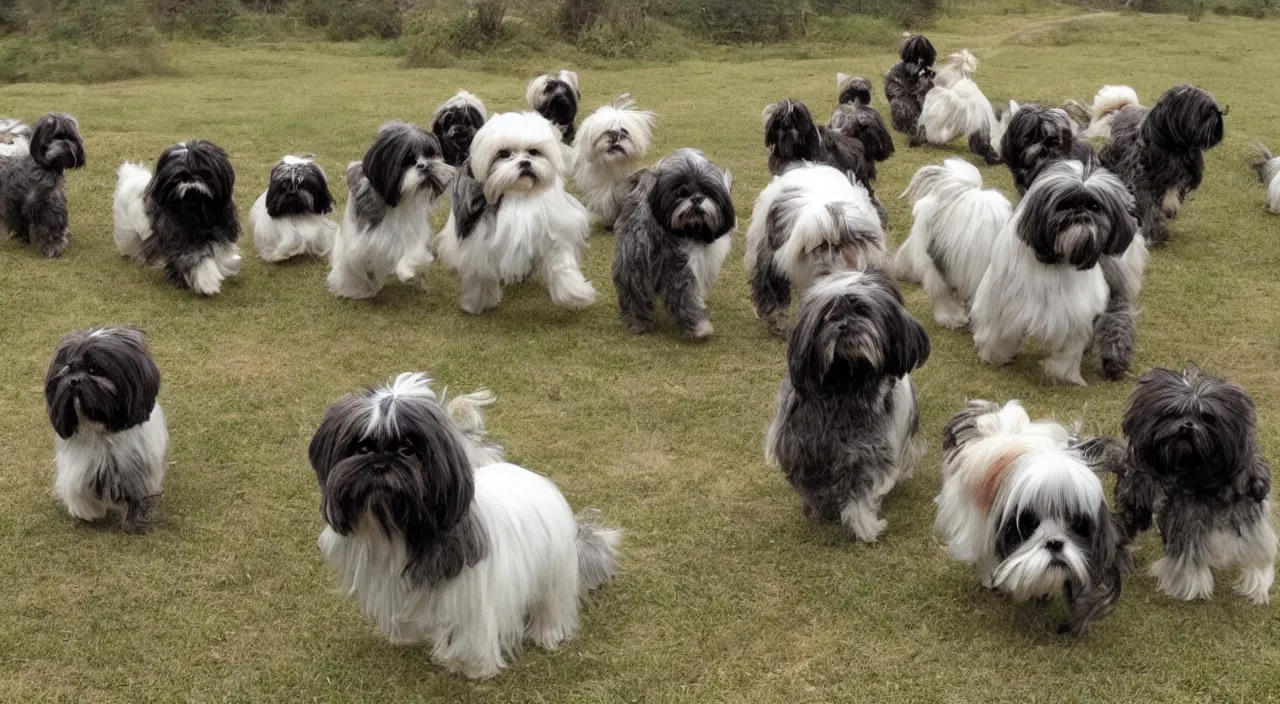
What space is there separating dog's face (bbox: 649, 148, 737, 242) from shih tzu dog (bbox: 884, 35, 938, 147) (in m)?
6.14

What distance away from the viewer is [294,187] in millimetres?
8242

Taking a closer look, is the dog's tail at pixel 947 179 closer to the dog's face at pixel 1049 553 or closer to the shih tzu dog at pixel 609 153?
the shih tzu dog at pixel 609 153

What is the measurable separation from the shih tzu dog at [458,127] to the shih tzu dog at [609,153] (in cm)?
81

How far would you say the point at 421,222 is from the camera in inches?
299

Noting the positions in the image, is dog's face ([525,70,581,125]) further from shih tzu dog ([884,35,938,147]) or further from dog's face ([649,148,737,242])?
shih tzu dog ([884,35,938,147])

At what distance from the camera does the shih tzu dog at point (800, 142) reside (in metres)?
8.12

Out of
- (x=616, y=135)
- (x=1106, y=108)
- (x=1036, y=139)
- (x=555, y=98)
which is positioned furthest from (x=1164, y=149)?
(x=555, y=98)

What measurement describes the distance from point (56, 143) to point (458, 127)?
2.76 m

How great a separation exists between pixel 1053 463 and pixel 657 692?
159cm

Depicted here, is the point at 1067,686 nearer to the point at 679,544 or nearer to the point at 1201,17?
the point at 679,544

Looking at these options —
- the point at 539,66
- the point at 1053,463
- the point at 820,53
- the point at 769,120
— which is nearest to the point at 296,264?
the point at 769,120

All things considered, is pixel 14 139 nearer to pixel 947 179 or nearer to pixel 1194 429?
pixel 947 179

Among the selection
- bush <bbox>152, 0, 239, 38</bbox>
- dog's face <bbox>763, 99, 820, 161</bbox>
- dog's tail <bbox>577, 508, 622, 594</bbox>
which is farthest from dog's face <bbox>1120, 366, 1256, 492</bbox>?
bush <bbox>152, 0, 239, 38</bbox>

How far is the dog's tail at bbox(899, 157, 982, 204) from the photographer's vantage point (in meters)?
7.11
